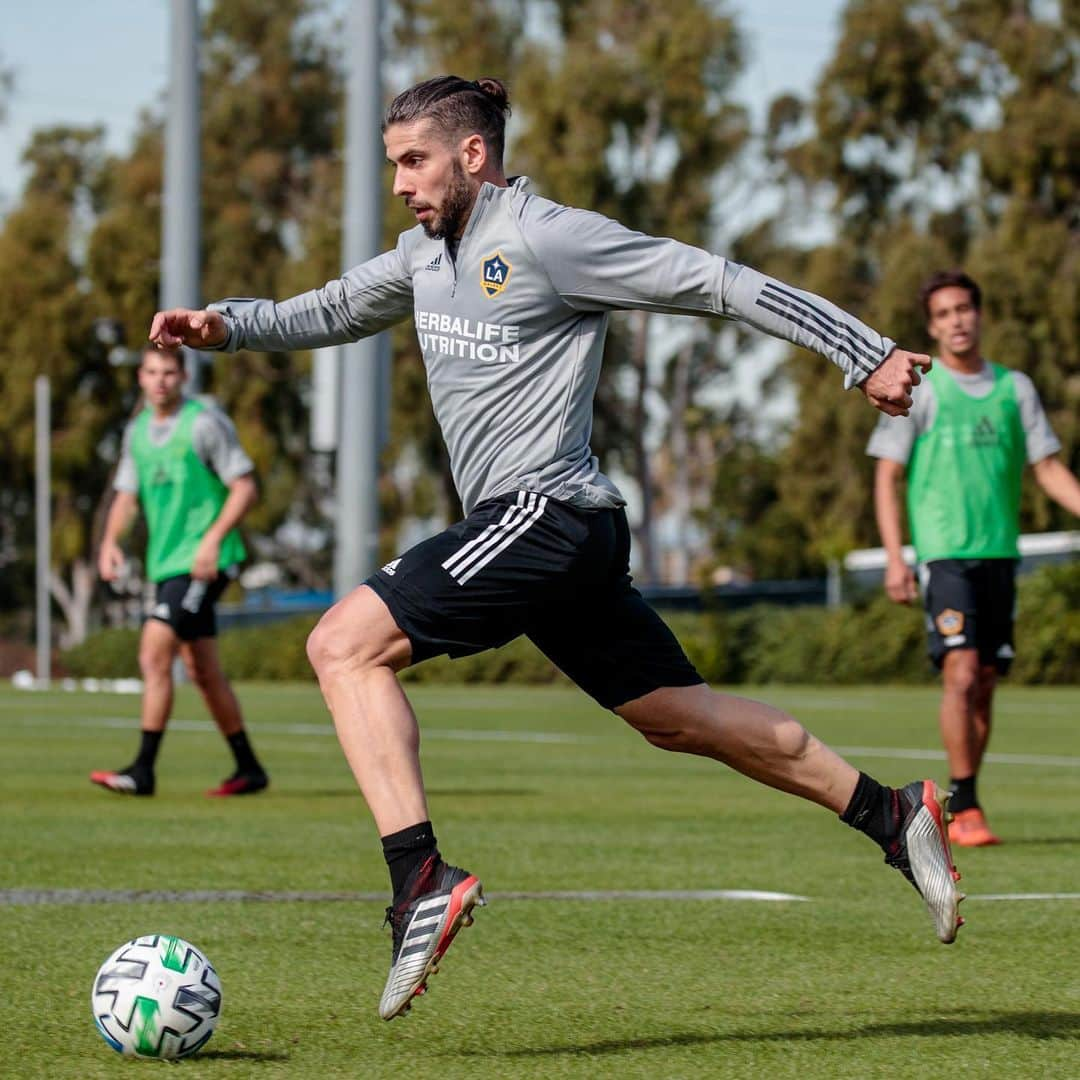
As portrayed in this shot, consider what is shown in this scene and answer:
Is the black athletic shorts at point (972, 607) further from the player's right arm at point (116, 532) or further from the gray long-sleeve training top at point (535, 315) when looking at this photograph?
the player's right arm at point (116, 532)

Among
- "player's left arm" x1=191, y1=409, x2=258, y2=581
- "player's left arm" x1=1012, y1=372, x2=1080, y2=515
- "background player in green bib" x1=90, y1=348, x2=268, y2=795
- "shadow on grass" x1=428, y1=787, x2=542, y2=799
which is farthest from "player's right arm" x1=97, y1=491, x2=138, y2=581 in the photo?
"player's left arm" x1=1012, y1=372, x2=1080, y2=515

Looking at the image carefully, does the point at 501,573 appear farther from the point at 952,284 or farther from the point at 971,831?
the point at 971,831

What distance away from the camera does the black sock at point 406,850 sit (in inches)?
178

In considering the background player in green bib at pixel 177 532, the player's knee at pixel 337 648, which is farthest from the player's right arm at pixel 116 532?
the player's knee at pixel 337 648

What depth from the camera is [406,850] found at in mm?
4559

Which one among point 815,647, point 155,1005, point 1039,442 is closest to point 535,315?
point 155,1005

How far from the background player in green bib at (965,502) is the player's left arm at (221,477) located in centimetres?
325

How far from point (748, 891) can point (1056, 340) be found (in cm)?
3410

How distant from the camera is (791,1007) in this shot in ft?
16.6

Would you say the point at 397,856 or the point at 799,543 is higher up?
the point at 397,856

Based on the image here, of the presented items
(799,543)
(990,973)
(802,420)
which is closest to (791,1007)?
(990,973)

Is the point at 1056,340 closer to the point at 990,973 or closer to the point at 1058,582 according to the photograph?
the point at 1058,582

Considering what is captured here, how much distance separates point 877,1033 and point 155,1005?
5.15 ft

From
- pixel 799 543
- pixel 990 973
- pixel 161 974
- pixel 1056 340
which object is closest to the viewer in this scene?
pixel 161 974
